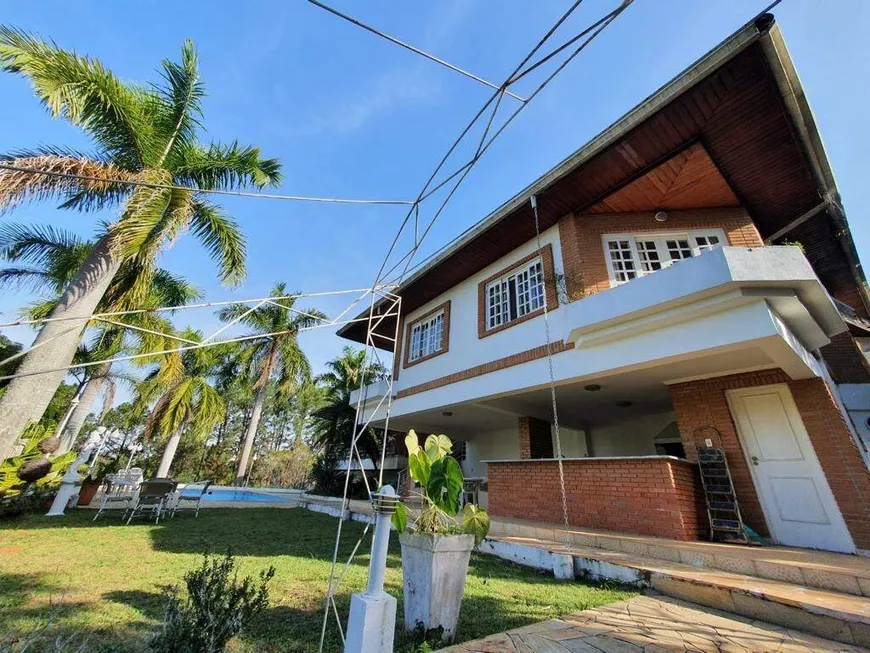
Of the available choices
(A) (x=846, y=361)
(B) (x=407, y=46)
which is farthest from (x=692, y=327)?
(A) (x=846, y=361)

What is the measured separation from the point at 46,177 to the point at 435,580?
28.0ft

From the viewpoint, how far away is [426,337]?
12.2 metres

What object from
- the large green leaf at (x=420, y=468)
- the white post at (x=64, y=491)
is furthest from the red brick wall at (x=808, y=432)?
the white post at (x=64, y=491)

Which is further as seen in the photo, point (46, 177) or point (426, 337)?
point (426, 337)

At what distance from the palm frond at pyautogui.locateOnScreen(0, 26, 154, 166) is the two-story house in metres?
7.20

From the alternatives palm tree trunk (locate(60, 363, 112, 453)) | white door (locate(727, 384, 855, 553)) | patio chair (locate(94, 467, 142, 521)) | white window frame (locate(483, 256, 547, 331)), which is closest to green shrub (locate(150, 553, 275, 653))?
white window frame (locate(483, 256, 547, 331))

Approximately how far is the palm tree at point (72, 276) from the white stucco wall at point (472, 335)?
23.1 ft

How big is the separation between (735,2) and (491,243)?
650cm

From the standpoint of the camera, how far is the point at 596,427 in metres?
11.7

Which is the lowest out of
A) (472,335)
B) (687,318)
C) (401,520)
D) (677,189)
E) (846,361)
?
(401,520)

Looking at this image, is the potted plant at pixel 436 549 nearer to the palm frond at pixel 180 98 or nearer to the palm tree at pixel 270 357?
the palm frond at pixel 180 98

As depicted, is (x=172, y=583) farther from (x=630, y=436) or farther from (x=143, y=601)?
(x=630, y=436)

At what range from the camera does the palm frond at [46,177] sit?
5676mm

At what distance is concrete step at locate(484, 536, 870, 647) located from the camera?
10.2 feet
